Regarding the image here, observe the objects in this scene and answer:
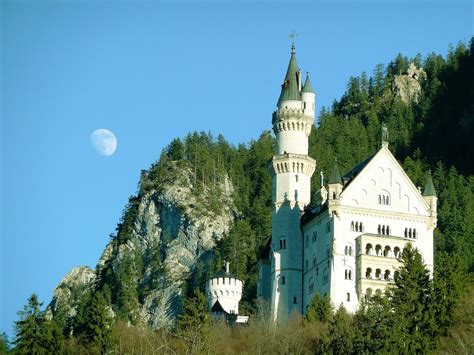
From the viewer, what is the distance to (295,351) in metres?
75.5

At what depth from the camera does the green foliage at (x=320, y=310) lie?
8319cm

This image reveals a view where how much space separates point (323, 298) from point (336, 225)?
20.6 feet

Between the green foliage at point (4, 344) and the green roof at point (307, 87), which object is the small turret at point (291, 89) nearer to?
the green roof at point (307, 87)

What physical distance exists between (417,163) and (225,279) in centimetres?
4561

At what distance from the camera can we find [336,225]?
92688 mm

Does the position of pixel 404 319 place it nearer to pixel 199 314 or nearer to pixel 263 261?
pixel 199 314

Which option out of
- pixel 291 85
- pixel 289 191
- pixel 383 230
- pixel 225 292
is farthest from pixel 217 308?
pixel 291 85

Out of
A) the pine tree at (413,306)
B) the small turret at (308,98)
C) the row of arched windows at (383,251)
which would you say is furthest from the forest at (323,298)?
the small turret at (308,98)

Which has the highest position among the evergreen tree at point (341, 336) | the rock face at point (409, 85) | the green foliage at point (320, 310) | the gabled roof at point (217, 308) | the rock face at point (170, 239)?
the rock face at point (409, 85)

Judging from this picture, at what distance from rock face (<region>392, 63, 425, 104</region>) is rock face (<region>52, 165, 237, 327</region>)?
40.4 m

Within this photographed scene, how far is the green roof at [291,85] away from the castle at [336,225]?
10cm

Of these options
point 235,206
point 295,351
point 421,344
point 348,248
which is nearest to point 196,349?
point 295,351

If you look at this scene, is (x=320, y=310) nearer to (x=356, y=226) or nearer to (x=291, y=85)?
(x=356, y=226)

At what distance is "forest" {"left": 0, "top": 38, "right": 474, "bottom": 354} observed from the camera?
74.6 meters
